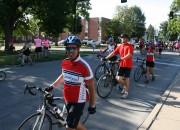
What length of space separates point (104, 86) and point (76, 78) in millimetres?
4957

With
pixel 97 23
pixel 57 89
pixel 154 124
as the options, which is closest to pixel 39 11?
pixel 57 89

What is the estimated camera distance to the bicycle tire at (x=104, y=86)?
28.6 feet

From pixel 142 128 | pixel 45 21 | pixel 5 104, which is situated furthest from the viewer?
pixel 45 21

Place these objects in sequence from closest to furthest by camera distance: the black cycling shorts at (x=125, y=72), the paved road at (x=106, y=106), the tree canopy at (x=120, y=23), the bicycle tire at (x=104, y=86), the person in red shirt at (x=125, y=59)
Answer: the paved road at (x=106, y=106), the person in red shirt at (x=125, y=59), the black cycling shorts at (x=125, y=72), the bicycle tire at (x=104, y=86), the tree canopy at (x=120, y=23)

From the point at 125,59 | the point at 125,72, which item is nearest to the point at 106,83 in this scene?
the point at 125,72

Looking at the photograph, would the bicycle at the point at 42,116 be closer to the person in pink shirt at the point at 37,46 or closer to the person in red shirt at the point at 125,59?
the person in red shirt at the point at 125,59

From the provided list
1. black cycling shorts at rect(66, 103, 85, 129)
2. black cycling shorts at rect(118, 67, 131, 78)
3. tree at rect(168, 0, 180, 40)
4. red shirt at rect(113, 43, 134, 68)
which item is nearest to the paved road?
black cycling shorts at rect(118, 67, 131, 78)

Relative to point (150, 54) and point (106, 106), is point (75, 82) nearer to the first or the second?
point (106, 106)

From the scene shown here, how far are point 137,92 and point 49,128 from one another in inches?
229

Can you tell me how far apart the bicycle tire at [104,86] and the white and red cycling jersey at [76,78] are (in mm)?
4661

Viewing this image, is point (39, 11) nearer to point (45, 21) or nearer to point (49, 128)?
point (45, 21)

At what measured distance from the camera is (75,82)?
398 centimetres

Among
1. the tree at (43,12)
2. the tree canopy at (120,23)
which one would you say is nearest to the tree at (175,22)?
the tree canopy at (120,23)

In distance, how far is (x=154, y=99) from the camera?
8.89 m
